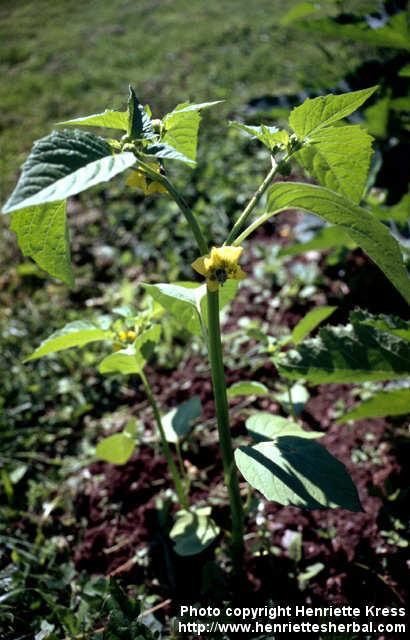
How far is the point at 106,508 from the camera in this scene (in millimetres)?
1723

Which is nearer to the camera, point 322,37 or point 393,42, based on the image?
point 393,42

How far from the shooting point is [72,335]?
1225 mm

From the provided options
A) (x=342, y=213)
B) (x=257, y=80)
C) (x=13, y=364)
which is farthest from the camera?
(x=257, y=80)

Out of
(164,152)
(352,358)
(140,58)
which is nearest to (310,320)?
(352,358)

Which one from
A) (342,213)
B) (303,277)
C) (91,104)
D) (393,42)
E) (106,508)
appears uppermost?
(393,42)

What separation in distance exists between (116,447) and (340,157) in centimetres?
104

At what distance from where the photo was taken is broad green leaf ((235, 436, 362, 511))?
3.21ft

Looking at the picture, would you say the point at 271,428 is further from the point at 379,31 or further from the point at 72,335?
the point at 379,31

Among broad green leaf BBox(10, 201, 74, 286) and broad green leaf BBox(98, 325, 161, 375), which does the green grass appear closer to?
broad green leaf BBox(98, 325, 161, 375)

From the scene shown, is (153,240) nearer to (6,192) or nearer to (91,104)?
(6,192)

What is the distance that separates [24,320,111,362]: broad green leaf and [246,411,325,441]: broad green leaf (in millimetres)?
443

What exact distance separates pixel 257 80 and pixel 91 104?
173 cm

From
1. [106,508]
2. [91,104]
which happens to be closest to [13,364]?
[106,508]

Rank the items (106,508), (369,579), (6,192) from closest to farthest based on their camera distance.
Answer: (369,579)
(106,508)
(6,192)
